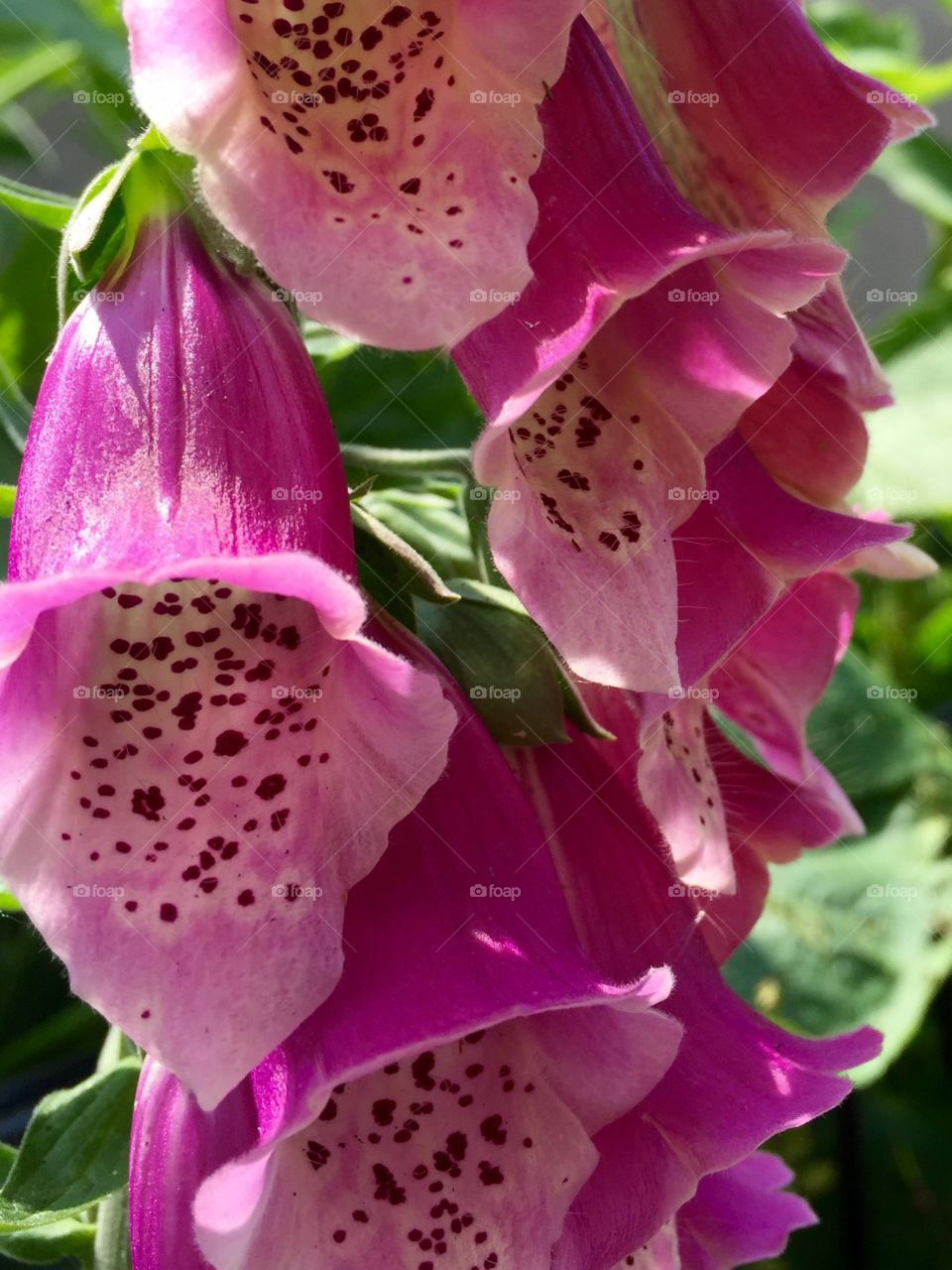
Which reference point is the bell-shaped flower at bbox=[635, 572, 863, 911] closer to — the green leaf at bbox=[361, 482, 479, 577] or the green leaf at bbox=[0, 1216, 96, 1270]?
the green leaf at bbox=[361, 482, 479, 577]

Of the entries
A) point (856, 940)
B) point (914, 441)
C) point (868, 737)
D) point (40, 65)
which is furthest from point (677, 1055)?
point (40, 65)

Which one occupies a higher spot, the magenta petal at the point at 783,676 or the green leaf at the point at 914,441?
the magenta petal at the point at 783,676

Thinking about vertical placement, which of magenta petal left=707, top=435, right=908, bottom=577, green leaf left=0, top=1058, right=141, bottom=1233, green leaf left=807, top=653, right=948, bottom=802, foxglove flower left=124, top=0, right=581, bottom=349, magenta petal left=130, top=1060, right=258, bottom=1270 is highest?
foxglove flower left=124, top=0, right=581, bottom=349

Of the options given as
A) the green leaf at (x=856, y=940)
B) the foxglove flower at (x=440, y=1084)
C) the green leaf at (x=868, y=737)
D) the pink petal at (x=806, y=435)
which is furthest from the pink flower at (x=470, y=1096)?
the green leaf at (x=868, y=737)

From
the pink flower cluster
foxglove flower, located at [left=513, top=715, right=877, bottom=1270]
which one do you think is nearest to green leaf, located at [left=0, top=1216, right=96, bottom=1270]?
the pink flower cluster

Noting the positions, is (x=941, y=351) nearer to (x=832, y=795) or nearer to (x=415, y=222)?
(x=832, y=795)

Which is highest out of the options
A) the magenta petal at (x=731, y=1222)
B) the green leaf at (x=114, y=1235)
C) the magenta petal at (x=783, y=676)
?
the magenta petal at (x=783, y=676)

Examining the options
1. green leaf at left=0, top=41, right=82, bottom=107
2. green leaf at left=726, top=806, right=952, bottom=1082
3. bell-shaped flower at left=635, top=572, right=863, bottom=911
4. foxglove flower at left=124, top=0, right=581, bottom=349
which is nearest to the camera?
foxglove flower at left=124, top=0, right=581, bottom=349

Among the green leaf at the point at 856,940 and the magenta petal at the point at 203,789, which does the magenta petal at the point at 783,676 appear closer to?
the magenta petal at the point at 203,789
